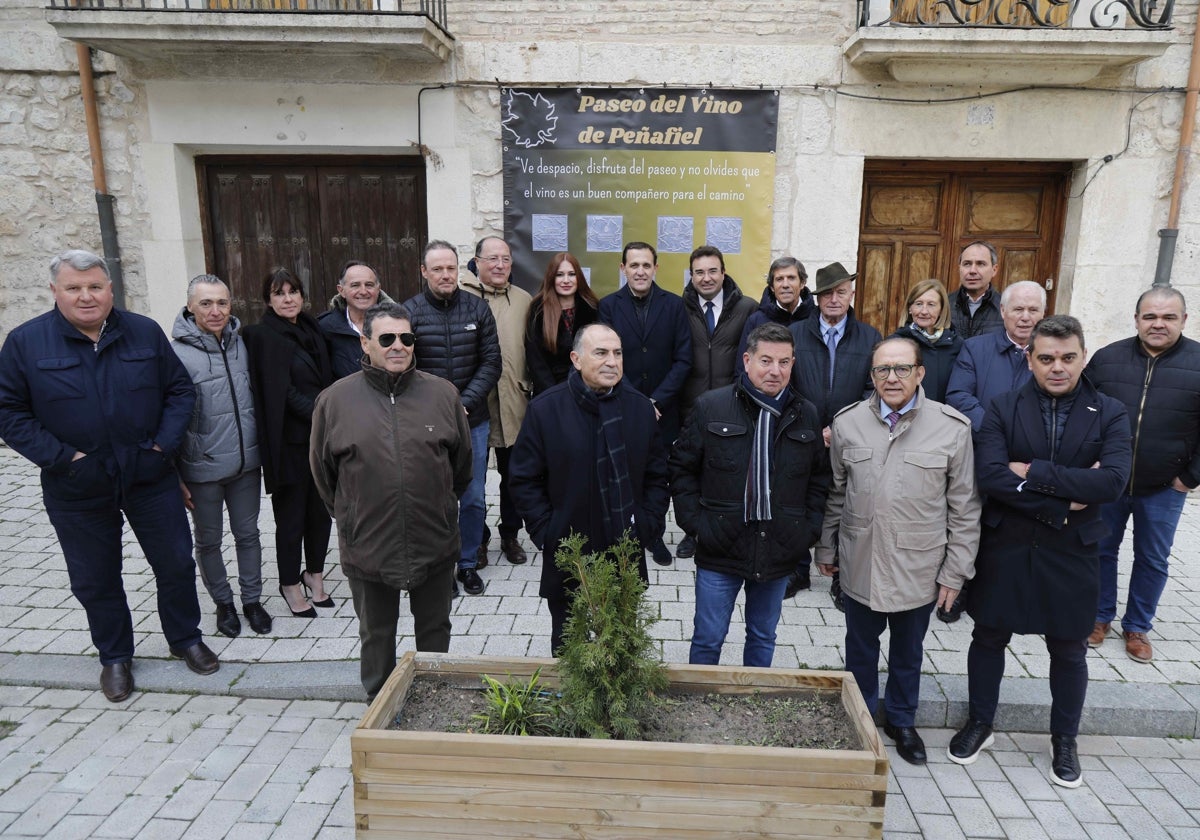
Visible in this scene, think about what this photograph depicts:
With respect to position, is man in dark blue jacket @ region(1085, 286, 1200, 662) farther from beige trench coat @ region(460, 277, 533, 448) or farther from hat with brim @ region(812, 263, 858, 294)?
beige trench coat @ region(460, 277, 533, 448)

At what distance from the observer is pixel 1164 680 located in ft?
13.2

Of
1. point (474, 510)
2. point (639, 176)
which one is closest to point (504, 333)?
point (474, 510)

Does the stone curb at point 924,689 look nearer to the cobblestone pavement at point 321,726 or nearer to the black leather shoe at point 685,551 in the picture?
the cobblestone pavement at point 321,726

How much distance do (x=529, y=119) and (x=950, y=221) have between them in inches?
154

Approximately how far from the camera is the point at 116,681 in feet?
12.8

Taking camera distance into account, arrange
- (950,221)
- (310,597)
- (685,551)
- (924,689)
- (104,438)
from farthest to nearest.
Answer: (950,221), (685,551), (310,597), (924,689), (104,438)

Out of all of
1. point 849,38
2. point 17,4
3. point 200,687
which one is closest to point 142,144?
point 17,4

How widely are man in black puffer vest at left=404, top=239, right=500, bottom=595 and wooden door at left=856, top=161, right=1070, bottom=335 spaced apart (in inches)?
163

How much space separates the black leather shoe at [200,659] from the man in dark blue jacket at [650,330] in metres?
2.79

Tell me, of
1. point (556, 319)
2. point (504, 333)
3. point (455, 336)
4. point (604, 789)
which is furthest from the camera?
point (504, 333)

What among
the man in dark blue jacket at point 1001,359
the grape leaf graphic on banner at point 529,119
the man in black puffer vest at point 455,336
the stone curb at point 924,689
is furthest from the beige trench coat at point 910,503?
the grape leaf graphic on banner at point 529,119

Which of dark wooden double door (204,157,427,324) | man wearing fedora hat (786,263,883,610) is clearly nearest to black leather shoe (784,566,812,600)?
man wearing fedora hat (786,263,883,610)

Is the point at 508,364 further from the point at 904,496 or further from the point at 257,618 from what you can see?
the point at 904,496

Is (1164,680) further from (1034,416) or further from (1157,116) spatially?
(1157,116)
